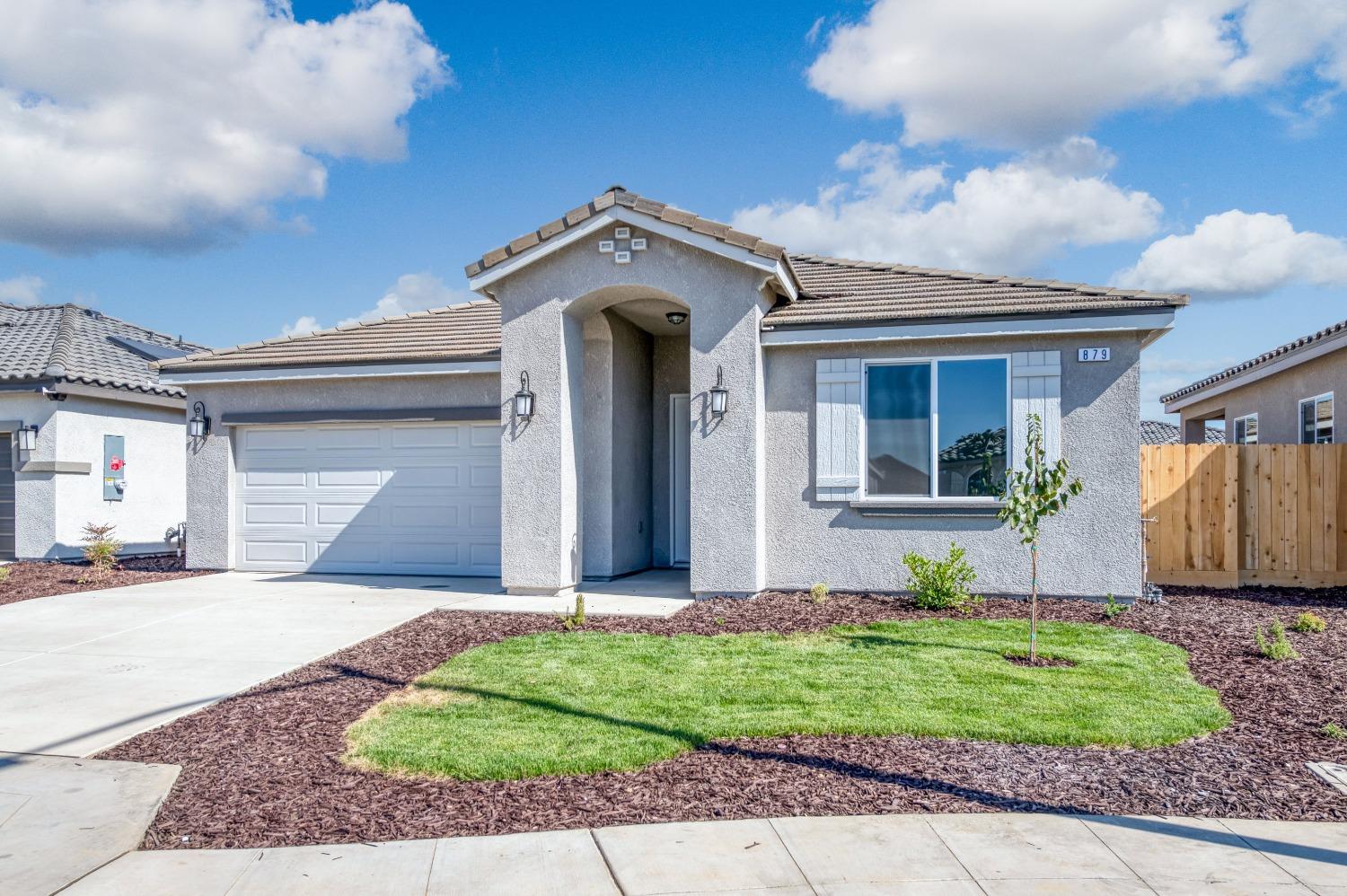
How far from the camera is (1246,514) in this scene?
11.7 m

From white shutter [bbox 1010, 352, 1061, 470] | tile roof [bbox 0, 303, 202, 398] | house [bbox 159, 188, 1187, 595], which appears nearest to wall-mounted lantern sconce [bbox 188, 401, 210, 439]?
house [bbox 159, 188, 1187, 595]

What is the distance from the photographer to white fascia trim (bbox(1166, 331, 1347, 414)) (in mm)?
12835

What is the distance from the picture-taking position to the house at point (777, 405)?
32.2 feet

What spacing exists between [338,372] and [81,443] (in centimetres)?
585

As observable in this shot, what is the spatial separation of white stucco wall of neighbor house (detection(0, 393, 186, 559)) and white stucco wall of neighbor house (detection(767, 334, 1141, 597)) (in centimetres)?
1187

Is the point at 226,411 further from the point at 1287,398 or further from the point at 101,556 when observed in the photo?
the point at 1287,398

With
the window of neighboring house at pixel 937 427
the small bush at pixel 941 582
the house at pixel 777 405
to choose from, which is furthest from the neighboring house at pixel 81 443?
the small bush at pixel 941 582

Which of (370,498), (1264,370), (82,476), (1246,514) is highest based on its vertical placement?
(1264,370)

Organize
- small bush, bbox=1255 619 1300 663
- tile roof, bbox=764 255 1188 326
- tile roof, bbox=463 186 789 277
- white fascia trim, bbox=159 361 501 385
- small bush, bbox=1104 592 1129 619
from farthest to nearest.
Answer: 1. white fascia trim, bbox=159 361 501 385
2. tile roof, bbox=463 186 789 277
3. tile roof, bbox=764 255 1188 326
4. small bush, bbox=1104 592 1129 619
5. small bush, bbox=1255 619 1300 663

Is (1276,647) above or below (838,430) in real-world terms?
below

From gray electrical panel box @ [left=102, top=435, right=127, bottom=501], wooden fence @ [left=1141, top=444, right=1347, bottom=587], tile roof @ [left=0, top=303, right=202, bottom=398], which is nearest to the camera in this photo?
wooden fence @ [left=1141, top=444, right=1347, bottom=587]

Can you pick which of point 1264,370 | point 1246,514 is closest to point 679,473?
point 1246,514

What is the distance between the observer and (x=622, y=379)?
12180 millimetres

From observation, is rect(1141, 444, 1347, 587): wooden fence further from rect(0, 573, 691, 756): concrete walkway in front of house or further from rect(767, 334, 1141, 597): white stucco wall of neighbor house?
rect(0, 573, 691, 756): concrete walkway in front of house
